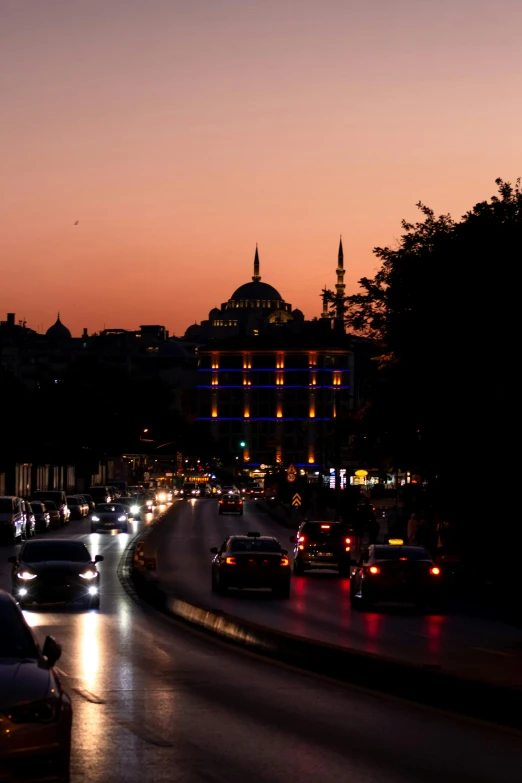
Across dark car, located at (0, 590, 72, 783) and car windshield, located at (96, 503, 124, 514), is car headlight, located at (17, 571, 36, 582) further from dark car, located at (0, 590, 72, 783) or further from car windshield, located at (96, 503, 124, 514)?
car windshield, located at (96, 503, 124, 514)

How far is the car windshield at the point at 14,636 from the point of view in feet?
33.9

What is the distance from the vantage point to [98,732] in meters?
12.9

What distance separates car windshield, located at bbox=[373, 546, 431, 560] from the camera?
30.3 m

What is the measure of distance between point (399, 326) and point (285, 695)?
74.9 ft

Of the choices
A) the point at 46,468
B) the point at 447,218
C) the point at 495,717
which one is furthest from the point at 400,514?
the point at 46,468

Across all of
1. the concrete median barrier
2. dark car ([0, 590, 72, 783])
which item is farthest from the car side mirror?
the concrete median barrier

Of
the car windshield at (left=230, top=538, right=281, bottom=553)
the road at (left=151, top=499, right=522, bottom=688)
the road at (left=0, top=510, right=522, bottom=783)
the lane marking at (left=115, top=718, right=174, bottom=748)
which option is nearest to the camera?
the road at (left=0, top=510, right=522, bottom=783)

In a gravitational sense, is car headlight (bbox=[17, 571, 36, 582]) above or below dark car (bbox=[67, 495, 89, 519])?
below

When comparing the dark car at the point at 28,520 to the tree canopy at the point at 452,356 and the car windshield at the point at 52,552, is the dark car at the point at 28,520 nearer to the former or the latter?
the tree canopy at the point at 452,356

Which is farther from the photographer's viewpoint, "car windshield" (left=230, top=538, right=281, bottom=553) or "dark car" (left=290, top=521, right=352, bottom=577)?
"dark car" (left=290, top=521, right=352, bottom=577)

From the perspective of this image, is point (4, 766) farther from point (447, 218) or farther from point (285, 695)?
point (447, 218)

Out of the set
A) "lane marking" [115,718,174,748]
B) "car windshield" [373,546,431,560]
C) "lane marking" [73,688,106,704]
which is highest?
"car windshield" [373,546,431,560]

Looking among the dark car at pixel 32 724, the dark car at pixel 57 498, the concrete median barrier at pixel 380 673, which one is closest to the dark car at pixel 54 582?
the concrete median barrier at pixel 380 673

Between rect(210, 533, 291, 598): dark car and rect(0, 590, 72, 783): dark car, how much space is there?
23324 millimetres
